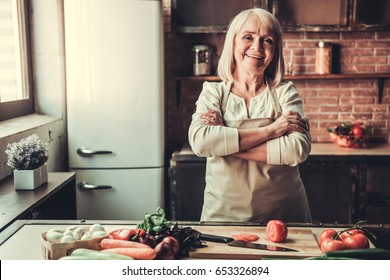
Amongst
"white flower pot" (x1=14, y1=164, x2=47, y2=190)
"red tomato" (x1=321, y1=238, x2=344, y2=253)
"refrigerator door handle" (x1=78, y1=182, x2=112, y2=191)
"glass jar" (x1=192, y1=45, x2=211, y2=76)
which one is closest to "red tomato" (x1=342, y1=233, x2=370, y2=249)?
"red tomato" (x1=321, y1=238, x2=344, y2=253)

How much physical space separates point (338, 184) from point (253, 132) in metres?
1.45

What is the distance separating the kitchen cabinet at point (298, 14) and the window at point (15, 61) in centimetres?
98

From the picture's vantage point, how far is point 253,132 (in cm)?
179

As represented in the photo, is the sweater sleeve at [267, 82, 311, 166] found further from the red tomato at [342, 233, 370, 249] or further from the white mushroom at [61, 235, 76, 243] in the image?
the white mushroom at [61, 235, 76, 243]

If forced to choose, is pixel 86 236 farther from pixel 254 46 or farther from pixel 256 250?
pixel 254 46

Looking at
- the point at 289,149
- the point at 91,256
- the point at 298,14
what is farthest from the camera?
the point at 298,14

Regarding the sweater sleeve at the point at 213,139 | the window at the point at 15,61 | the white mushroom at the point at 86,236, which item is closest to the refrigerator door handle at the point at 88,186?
the window at the point at 15,61

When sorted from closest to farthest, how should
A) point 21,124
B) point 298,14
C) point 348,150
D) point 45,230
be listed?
1. point 45,230
2. point 21,124
3. point 348,150
4. point 298,14

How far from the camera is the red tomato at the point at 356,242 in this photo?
4.31ft

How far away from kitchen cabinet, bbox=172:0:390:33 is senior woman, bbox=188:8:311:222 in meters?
1.53

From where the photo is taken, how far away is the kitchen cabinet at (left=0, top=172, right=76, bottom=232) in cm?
169

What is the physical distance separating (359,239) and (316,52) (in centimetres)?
241

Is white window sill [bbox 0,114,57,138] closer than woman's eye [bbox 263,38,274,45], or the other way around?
woman's eye [bbox 263,38,274,45]

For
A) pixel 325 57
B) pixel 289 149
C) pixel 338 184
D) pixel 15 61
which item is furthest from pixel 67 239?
pixel 325 57
